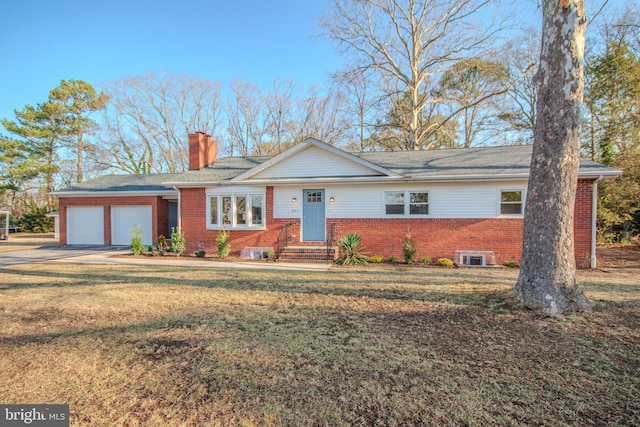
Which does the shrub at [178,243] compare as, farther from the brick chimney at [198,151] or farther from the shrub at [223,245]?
the brick chimney at [198,151]

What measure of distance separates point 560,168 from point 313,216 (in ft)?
26.7

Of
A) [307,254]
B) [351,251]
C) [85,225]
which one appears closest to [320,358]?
[351,251]

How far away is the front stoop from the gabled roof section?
2759 mm

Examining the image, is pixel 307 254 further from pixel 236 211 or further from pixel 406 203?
pixel 406 203

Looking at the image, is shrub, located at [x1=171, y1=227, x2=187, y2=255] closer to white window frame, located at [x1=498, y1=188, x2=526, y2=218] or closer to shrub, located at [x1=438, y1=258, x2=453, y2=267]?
shrub, located at [x1=438, y1=258, x2=453, y2=267]

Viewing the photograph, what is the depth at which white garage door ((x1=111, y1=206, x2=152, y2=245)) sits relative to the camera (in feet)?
51.3

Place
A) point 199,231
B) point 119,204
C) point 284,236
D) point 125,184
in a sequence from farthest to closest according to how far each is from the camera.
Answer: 1. point 125,184
2. point 119,204
3. point 199,231
4. point 284,236

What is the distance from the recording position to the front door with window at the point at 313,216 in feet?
38.6

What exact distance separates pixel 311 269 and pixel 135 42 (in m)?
15.4

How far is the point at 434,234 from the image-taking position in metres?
10.8

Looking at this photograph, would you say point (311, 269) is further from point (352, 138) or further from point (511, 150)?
point (352, 138)

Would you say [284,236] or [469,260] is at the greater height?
[284,236]

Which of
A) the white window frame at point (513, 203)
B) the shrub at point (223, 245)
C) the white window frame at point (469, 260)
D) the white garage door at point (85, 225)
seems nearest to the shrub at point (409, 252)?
the white window frame at point (469, 260)

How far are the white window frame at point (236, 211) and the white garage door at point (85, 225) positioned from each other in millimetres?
8042
